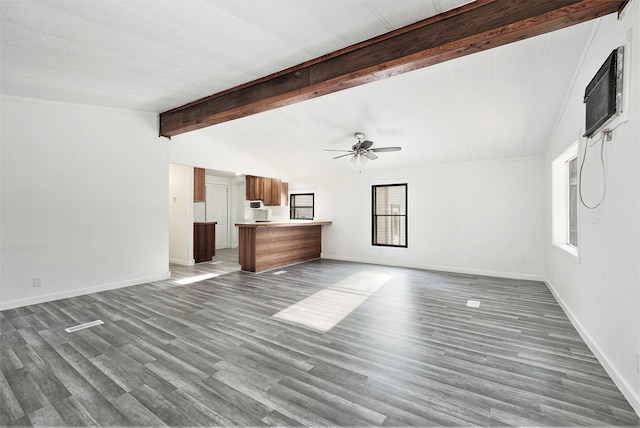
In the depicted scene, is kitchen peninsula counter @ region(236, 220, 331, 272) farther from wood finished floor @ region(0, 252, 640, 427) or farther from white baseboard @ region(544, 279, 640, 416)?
white baseboard @ region(544, 279, 640, 416)

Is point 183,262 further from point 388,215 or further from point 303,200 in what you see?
point 388,215

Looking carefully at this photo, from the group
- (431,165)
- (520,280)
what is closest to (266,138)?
(431,165)

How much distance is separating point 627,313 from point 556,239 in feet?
9.26

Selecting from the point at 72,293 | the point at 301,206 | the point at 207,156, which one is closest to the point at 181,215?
the point at 207,156

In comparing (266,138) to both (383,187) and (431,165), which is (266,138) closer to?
(383,187)

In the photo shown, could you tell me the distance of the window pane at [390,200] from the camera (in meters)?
6.96

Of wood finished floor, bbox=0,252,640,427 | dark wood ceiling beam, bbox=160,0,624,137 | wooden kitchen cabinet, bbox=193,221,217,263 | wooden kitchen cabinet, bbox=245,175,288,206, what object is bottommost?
wood finished floor, bbox=0,252,640,427

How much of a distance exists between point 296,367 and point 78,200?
409 centimetres

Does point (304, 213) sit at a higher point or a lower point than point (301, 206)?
lower

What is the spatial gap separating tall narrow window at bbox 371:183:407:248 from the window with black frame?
6.39ft

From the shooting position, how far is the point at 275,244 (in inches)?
251

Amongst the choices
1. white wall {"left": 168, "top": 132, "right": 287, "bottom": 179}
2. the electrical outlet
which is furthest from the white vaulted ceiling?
the electrical outlet

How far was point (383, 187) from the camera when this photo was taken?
7289 mm

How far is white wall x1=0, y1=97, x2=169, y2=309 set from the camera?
374cm
